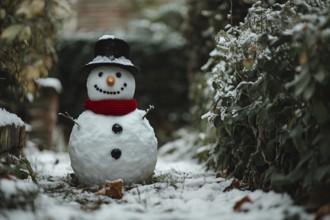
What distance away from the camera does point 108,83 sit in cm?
A: 281

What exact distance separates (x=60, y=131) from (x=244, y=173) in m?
4.57

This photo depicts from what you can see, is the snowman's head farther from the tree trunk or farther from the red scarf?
the tree trunk

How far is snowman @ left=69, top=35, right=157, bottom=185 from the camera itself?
2727 millimetres

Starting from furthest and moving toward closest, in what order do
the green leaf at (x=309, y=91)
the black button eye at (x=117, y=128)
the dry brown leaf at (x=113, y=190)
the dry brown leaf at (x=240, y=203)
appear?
1. the black button eye at (x=117, y=128)
2. the dry brown leaf at (x=113, y=190)
3. the dry brown leaf at (x=240, y=203)
4. the green leaf at (x=309, y=91)

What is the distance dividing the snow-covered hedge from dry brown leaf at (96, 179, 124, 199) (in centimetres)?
83

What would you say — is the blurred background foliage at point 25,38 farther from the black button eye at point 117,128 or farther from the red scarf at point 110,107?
the black button eye at point 117,128

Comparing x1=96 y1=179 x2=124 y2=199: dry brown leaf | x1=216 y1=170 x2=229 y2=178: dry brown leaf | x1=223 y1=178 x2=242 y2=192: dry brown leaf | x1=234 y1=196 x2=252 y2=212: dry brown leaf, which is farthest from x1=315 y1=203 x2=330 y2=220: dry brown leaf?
x1=216 y1=170 x2=229 y2=178: dry brown leaf

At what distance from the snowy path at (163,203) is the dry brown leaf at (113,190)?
0.13 feet

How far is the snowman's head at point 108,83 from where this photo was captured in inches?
112

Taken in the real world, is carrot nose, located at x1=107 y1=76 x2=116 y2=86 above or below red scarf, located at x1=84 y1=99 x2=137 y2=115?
above

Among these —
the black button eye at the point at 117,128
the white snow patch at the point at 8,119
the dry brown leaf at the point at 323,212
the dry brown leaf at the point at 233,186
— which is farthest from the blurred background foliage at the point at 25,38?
the dry brown leaf at the point at 323,212

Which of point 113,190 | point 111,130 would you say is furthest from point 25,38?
point 113,190

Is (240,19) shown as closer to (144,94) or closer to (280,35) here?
(280,35)

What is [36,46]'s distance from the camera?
244cm
